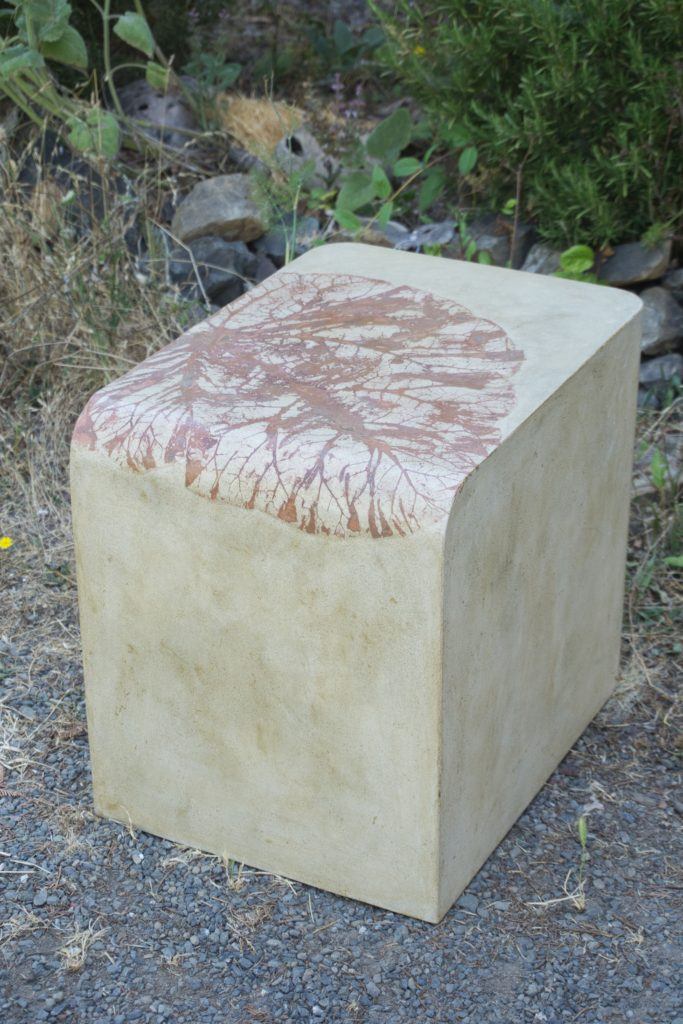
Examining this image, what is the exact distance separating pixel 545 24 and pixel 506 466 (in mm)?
1646

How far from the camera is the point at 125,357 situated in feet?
11.1

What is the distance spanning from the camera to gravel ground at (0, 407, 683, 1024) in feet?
6.62

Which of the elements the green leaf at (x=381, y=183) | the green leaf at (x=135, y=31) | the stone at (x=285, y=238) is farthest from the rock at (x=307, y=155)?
the green leaf at (x=135, y=31)

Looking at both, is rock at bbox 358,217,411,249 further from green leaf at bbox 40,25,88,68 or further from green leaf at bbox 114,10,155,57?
green leaf at bbox 40,25,88,68

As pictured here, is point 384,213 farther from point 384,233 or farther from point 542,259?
point 542,259

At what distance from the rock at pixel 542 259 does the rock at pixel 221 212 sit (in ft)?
2.39

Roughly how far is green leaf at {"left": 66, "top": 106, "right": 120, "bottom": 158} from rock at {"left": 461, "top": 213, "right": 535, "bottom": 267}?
967 millimetres

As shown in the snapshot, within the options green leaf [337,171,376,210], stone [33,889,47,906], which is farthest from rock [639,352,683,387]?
stone [33,889,47,906]

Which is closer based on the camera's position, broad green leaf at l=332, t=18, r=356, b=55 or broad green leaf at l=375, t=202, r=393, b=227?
broad green leaf at l=375, t=202, r=393, b=227

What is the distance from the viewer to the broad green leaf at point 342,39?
439cm

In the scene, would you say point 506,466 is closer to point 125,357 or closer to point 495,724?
point 495,724

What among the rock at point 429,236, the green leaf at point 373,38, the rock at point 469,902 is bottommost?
the rock at point 469,902

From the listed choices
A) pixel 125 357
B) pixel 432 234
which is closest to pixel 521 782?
pixel 125 357

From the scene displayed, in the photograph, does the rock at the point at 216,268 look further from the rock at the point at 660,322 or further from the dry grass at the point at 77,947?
the dry grass at the point at 77,947
